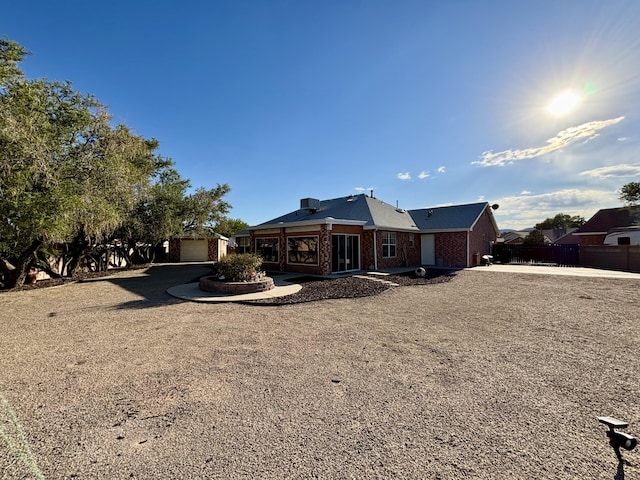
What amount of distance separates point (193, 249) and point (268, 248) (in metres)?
Answer: 14.0

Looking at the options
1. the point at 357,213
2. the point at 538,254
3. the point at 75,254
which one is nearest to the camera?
the point at 75,254

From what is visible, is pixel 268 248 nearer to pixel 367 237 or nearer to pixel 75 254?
pixel 367 237

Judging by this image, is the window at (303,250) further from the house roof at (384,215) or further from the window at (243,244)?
the window at (243,244)

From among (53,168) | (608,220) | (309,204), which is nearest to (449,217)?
(309,204)

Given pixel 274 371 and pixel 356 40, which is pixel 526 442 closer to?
pixel 274 371

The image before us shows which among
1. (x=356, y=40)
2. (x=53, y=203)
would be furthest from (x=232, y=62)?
(x=53, y=203)

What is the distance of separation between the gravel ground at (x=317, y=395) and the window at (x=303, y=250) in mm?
7870

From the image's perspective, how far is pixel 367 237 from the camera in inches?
634

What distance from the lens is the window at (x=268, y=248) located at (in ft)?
55.0

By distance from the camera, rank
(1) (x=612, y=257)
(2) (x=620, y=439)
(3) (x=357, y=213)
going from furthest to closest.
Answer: (1) (x=612, y=257), (3) (x=357, y=213), (2) (x=620, y=439)

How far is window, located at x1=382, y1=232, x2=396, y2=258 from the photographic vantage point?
55.3 feet

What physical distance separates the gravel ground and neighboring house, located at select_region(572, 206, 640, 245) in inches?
1124

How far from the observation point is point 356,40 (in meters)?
9.68

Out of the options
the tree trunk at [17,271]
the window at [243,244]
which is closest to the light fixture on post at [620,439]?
the tree trunk at [17,271]
